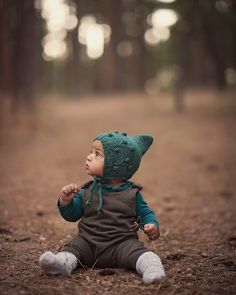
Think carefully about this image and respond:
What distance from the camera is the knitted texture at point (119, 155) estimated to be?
3305 mm

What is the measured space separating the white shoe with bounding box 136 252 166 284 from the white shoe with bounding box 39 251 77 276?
450mm

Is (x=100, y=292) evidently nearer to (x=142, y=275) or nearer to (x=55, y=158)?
(x=142, y=275)

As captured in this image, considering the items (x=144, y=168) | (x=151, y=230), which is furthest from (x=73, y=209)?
(x=144, y=168)

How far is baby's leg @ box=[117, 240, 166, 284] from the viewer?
2.97 meters

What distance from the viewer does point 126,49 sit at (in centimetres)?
3322

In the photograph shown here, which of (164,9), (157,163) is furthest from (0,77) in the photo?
(157,163)

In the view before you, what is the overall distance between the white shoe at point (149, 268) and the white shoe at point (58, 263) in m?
0.45

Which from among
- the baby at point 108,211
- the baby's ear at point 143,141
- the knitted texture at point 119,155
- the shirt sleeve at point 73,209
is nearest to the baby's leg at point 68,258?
the baby at point 108,211

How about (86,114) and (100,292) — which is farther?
(86,114)

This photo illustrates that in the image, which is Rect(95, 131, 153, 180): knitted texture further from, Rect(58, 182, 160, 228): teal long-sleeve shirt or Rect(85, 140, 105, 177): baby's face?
Rect(58, 182, 160, 228): teal long-sleeve shirt

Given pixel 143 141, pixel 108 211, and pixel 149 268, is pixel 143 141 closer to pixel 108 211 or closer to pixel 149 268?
pixel 108 211

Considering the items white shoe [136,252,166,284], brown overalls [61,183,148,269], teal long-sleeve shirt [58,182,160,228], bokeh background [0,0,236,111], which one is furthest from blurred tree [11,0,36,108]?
white shoe [136,252,166,284]

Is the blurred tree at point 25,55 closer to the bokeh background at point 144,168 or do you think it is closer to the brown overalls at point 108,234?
the bokeh background at point 144,168

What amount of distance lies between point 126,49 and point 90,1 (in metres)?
11.5
